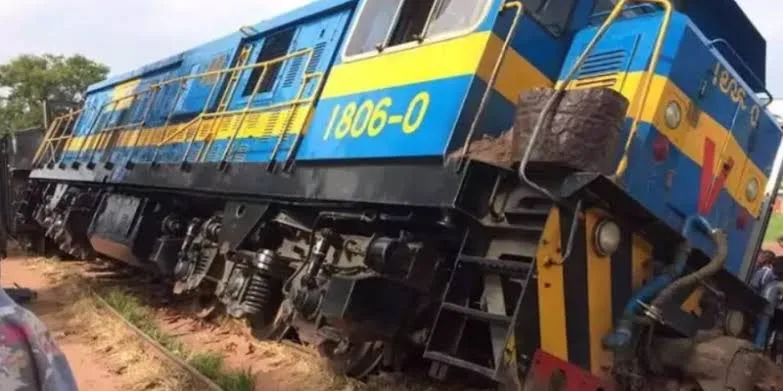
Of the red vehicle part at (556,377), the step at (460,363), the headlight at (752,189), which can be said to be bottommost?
the step at (460,363)

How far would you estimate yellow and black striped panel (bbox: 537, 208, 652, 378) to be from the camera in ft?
13.0

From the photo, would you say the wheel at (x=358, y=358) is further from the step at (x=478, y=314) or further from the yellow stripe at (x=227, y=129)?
the yellow stripe at (x=227, y=129)

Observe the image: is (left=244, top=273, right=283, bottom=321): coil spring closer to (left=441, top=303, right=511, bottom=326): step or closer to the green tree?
(left=441, top=303, right=511, bottom=326): step

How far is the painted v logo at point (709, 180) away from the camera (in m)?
4.95

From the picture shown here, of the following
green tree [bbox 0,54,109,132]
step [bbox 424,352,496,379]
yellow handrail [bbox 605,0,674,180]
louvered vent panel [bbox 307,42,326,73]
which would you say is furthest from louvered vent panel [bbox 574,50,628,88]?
green tree [bbox 0,54,109,132]

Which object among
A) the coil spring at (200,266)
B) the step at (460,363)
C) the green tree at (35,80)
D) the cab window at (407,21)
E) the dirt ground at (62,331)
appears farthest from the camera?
the green tree at (35,80)

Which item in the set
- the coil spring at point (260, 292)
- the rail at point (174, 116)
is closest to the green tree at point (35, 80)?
the rail at point (174, 116)

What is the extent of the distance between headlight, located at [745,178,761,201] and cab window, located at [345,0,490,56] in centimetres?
234

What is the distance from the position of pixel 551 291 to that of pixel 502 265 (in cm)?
28

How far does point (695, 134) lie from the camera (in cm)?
478

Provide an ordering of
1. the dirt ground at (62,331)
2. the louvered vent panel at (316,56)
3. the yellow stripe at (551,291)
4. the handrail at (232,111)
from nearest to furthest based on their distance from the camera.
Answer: the yellow stripe at (551,291) < the dirt ground at (62,331) < the louvered vent panel at (316,56) < the handrail at (232,111)

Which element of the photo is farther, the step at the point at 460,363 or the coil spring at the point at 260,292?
the coil spring at the point at 260,292

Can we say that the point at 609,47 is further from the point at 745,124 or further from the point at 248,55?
the point at 248,55

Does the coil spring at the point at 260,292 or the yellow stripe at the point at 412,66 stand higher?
the yellow stripe at the point at 412,66
